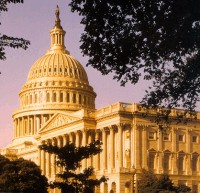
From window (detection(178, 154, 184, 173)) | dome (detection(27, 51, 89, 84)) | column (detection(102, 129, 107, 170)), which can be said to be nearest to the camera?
column (detection(102, 129, 107, 170))

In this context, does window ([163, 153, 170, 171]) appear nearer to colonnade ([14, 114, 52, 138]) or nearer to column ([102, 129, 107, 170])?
column ([102, 129, 107, 170])

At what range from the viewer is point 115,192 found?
107625mm

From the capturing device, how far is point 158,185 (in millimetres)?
92562

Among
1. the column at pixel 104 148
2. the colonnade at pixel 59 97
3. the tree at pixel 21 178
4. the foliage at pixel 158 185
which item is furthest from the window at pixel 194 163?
the colonnade at pixel 59 97

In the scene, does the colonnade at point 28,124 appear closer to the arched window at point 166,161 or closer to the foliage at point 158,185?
the arched window at point 166,161

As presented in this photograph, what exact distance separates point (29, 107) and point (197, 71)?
5548 inches

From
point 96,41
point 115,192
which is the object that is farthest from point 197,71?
point 115,192

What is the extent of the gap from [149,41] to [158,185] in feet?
210

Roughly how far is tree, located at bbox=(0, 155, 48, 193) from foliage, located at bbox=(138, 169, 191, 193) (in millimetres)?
14791

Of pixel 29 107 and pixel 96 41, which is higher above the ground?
pixel 29 107

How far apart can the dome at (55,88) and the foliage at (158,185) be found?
222 ft

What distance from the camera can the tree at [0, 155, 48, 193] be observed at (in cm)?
8469

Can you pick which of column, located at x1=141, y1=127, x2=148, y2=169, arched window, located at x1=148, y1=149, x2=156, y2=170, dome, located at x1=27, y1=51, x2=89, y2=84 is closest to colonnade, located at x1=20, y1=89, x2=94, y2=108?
dome, located at x1=27, y1=51, x2=89, y2=84

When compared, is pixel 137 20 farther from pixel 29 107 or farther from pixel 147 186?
pixel 29 107
